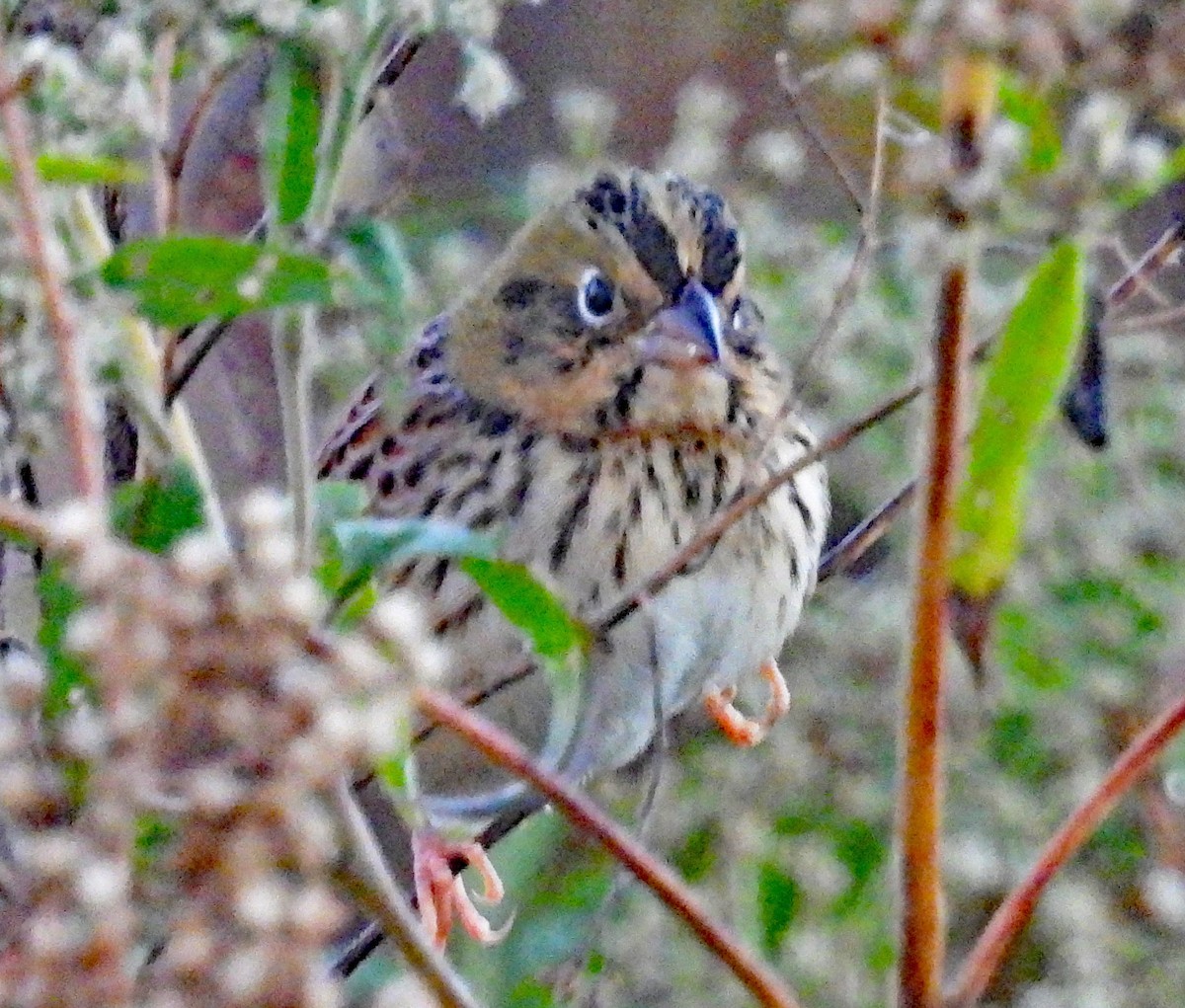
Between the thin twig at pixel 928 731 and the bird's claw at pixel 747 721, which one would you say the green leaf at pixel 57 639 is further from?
the bird's claw at pixel 747 721

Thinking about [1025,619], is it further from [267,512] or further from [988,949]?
[267,512]

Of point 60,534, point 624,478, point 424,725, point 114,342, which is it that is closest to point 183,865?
point 60,534

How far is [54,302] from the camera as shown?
0.56 meters

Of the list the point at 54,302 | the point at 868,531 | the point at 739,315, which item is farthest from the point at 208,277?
the point at 739,315

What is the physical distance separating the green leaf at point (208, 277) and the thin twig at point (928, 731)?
18 centimetres

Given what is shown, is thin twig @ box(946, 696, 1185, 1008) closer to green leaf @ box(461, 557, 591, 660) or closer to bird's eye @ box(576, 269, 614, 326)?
green leaf @ box(461, 557, 591, 660)

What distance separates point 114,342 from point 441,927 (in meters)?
0.57

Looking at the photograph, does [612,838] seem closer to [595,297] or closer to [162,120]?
[162,120]

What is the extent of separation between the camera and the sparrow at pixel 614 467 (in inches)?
44.1

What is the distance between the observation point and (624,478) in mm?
1212

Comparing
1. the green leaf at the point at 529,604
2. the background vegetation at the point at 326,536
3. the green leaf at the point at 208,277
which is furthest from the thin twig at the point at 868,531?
the green leaf at the point at 208,277

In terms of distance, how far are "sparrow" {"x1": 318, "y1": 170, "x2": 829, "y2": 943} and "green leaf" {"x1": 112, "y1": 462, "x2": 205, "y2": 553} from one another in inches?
17.6

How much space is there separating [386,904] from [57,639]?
13 centimetres

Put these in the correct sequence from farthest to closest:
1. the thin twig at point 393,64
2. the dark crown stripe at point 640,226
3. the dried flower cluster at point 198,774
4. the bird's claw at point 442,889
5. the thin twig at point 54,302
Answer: the dark crown stripe at point 640,226, the bird's claw at point 442,889, the thin twig at point 393,64, the thin twig at point 54,302, the dried flower cluster at point 198,774
